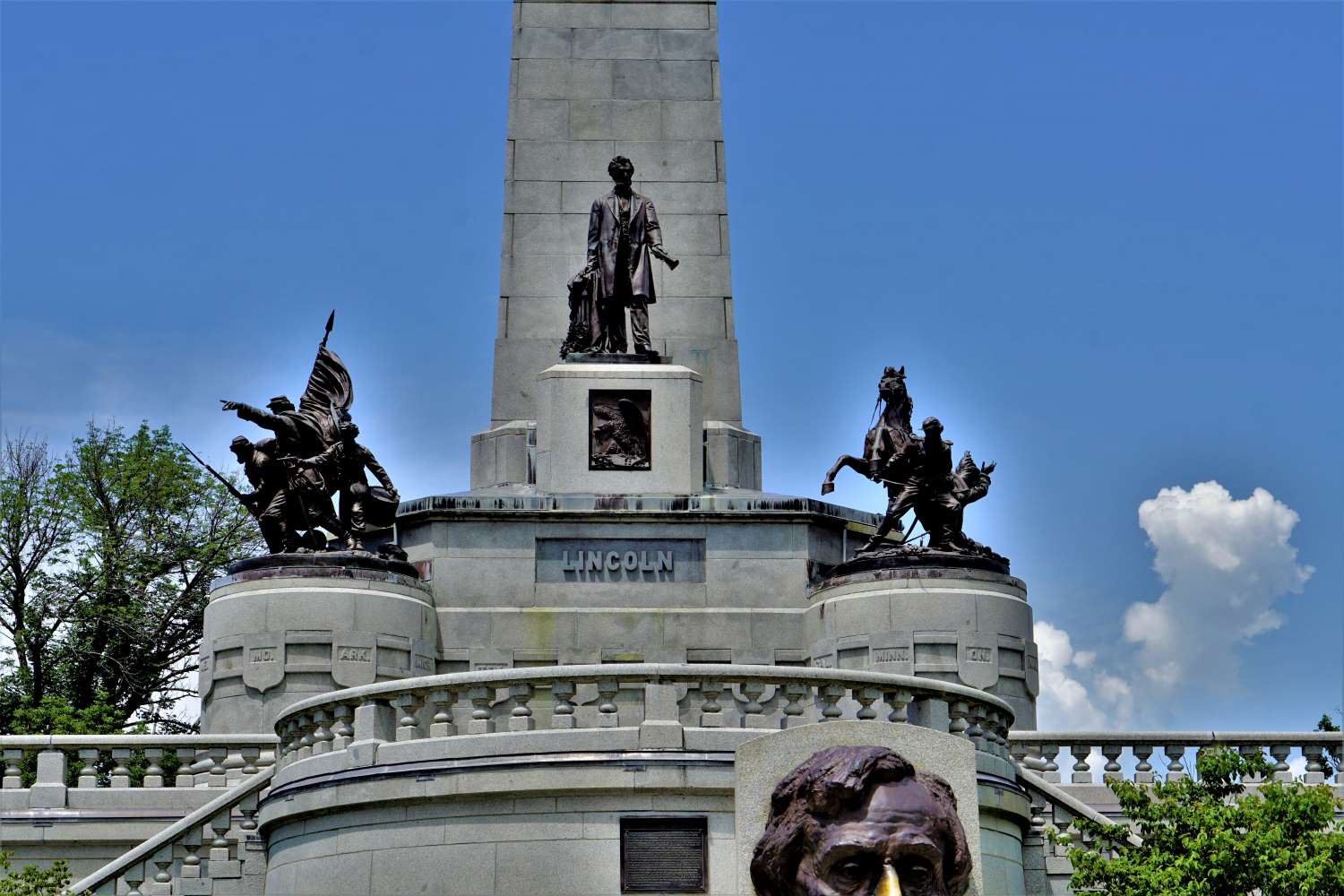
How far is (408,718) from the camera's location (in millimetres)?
21703

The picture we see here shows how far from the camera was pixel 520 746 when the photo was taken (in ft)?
68.2

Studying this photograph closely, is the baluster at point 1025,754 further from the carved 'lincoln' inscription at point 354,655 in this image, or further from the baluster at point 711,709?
the carved 'lincoln' inscription at point 354,655

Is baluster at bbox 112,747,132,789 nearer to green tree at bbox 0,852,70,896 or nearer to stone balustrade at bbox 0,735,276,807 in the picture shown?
stone balustrade at bbox 0,735,276,807

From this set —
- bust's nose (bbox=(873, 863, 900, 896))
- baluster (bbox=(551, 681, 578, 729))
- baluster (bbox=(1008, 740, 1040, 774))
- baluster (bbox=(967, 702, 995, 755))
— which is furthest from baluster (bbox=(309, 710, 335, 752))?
bust's nose (bbox=(873, 863, 900, 896))

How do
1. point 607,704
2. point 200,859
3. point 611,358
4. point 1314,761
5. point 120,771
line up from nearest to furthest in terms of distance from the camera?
1. point 607,704
2. point 200,859
3. point 120,771
4. point 1314,761
5. point 611,358

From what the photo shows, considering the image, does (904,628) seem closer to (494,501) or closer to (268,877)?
(494,501)

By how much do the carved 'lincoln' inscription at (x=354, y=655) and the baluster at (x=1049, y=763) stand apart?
796cm

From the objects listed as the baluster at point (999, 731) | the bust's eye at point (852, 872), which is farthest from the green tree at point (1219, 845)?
the bust's eye at point (852, 872)

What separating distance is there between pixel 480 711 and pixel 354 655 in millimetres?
7387

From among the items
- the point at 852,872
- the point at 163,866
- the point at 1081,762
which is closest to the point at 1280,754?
the point at 1081,762

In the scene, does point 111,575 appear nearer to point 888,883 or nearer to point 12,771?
point 12,771

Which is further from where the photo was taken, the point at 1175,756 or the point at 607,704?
the point at 1175,756

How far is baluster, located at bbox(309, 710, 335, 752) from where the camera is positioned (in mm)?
22344

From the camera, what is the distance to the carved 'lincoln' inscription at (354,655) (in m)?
28.5
